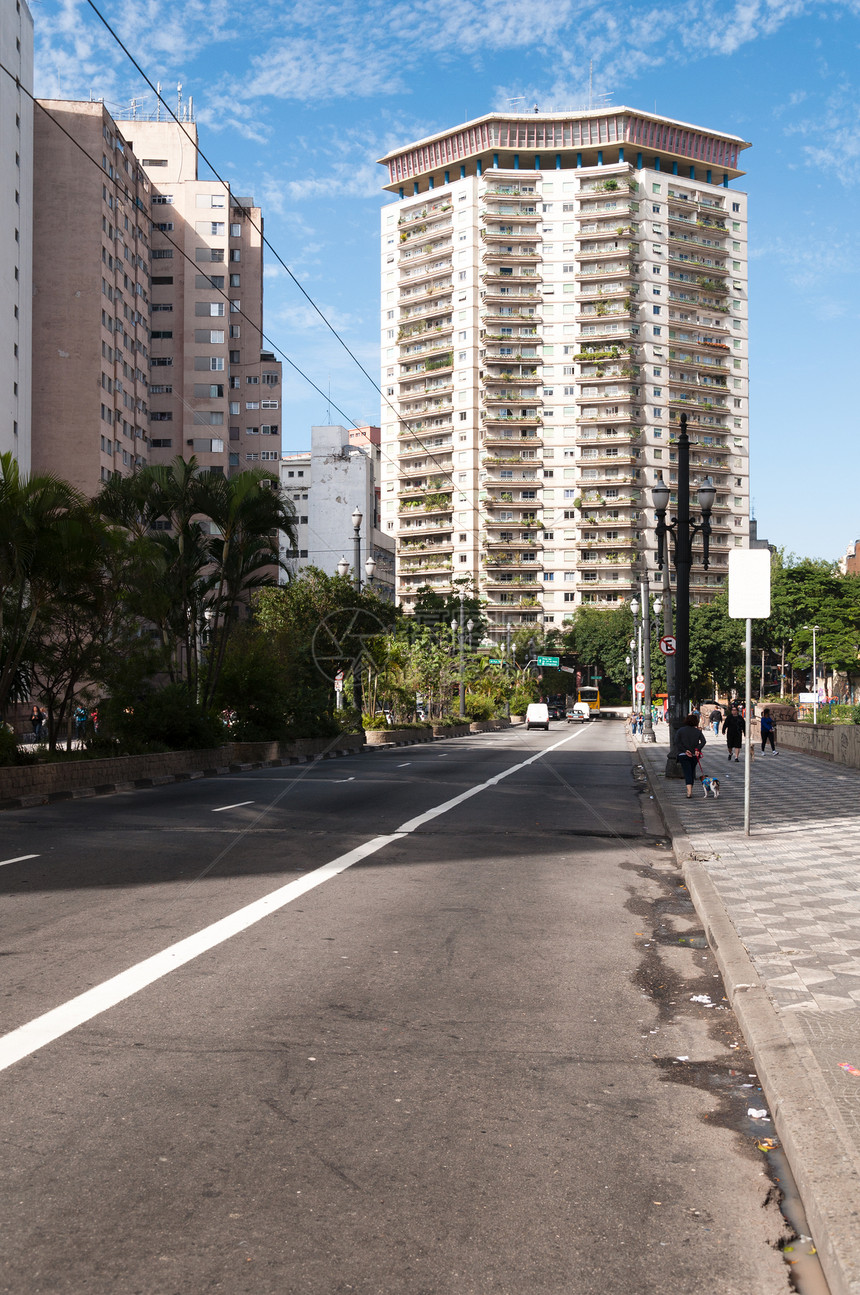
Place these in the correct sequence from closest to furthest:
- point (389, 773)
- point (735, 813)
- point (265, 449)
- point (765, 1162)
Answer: point (765, 1162) < point (735, 813) < point (389, 773) < point (265, 449)

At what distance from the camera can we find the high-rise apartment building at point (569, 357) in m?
130

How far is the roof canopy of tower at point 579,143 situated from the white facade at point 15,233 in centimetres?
6857

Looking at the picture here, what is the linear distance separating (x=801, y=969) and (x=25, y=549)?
55.0 feet

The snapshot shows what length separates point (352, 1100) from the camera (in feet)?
16.1

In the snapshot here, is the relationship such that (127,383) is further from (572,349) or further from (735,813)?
(735,813)

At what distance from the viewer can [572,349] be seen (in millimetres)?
131750

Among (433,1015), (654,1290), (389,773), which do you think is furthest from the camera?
(389,773)

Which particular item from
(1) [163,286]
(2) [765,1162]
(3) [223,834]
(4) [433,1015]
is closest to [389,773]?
(3) [223,834]

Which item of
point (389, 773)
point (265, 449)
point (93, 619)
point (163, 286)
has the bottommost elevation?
point (389, 773)

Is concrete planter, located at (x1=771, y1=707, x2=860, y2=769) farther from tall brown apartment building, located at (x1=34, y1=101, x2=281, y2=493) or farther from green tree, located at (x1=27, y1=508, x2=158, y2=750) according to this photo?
tall brown apartment building, located at (x1=34, y1=101, x2=281, y2=493)

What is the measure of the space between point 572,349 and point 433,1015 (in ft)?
429

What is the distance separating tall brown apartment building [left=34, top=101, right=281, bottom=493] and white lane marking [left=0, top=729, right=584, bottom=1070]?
64620 millimetres

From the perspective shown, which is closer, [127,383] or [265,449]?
[127,383]

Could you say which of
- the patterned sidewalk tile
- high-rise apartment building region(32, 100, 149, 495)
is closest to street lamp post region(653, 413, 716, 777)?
the patterned sidewalk tile
